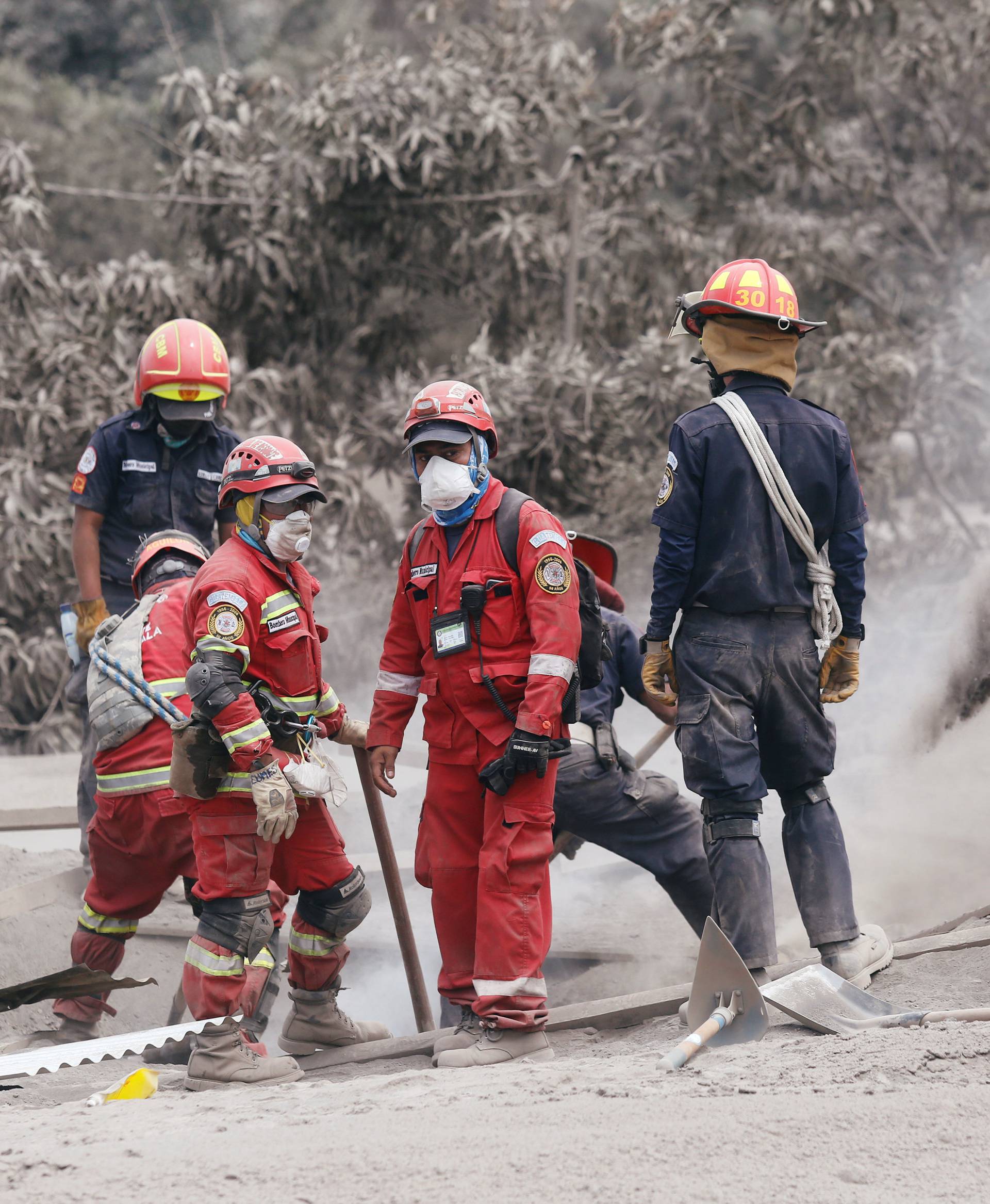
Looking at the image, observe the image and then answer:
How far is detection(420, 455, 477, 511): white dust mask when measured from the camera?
150 inches

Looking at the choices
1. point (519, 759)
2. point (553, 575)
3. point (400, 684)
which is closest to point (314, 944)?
point (400, 684)

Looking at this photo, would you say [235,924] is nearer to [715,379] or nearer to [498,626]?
[498,626]

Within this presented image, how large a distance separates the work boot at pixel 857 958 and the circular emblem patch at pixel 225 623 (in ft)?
6.28

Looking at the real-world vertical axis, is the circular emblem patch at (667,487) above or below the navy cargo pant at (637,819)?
Answer: above

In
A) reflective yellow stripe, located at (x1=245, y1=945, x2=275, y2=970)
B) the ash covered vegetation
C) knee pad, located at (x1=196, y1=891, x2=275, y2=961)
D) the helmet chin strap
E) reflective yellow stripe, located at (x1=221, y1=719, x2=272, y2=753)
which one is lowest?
reflective yellow stripe, located at (x1=245, y1=945, x2=275, y2=970)

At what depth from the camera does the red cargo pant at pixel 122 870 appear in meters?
4.12

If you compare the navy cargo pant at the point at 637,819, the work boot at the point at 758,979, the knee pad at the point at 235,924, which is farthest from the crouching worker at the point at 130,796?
the work boot at the point at 758,979

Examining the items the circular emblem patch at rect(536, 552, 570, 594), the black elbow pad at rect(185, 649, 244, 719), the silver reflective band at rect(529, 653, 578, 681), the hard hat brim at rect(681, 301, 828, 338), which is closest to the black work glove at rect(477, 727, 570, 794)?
the silver reflective band at rect(529, 653, 578, 681)

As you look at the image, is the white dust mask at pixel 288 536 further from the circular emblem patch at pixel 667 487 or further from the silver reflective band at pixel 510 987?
the silver reflective band at pixel 510 987

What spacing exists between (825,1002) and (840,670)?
3.25 ft

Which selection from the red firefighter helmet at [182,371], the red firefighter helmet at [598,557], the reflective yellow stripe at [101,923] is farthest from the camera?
the red firefighter helmet at [182,371]

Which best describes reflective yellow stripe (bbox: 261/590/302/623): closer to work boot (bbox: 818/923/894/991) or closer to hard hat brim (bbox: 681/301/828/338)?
hard hat brim (bbox: 681/301/828/338)

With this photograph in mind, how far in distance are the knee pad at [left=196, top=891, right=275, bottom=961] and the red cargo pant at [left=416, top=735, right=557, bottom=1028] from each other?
0.50 m

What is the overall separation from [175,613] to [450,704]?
995 millimetres
